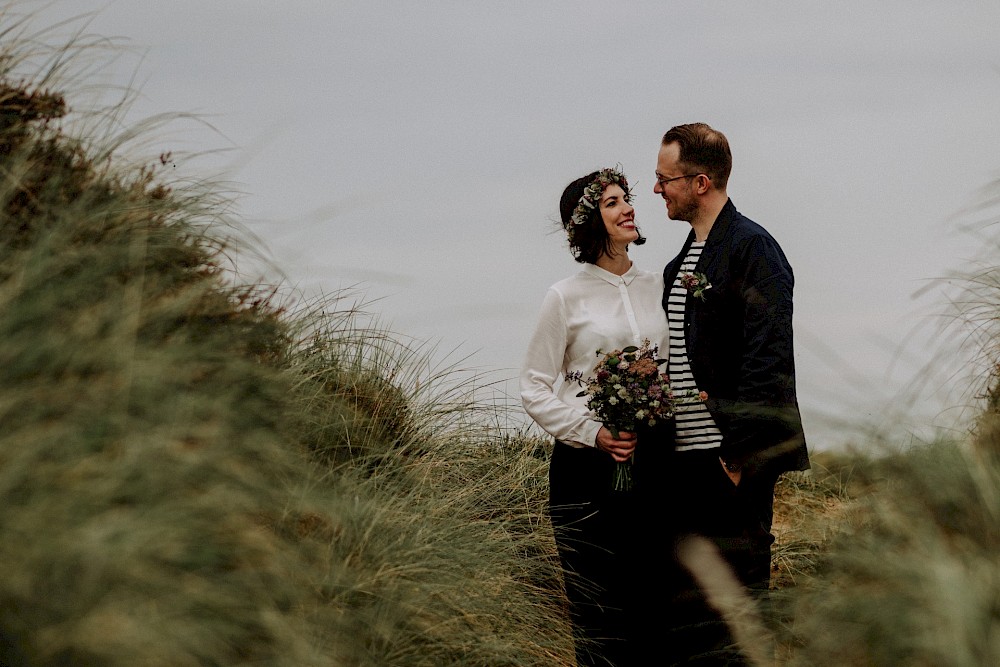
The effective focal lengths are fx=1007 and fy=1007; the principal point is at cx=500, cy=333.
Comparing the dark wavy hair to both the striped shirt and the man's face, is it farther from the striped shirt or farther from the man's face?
the striped shirt

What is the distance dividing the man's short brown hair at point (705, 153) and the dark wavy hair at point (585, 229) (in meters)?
0.38

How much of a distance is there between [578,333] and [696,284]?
668mm

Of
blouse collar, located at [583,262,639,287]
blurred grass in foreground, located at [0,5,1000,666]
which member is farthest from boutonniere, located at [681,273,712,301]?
blurred grass in foreground, located at [0,5,1000,666]

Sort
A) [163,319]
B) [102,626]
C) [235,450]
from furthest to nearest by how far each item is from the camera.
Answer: [163,319], [235,450], [102,626]

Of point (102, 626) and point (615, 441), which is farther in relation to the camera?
point (615, 441)

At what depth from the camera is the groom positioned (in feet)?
15.5

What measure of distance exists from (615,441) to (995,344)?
1779 mm

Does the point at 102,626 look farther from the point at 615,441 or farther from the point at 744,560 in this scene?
the point at 744,560

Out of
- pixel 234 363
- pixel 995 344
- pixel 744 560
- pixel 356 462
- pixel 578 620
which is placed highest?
pixel 995 344

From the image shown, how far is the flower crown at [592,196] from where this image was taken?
541 centimetres

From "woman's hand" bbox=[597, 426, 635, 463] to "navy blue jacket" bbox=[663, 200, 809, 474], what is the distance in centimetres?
42

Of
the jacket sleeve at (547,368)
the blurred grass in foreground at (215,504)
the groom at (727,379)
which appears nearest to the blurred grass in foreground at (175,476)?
the blurred grass in foreground at (215,504)

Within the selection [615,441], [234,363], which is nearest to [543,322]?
[615,441]

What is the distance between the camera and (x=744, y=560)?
5.05 metres
